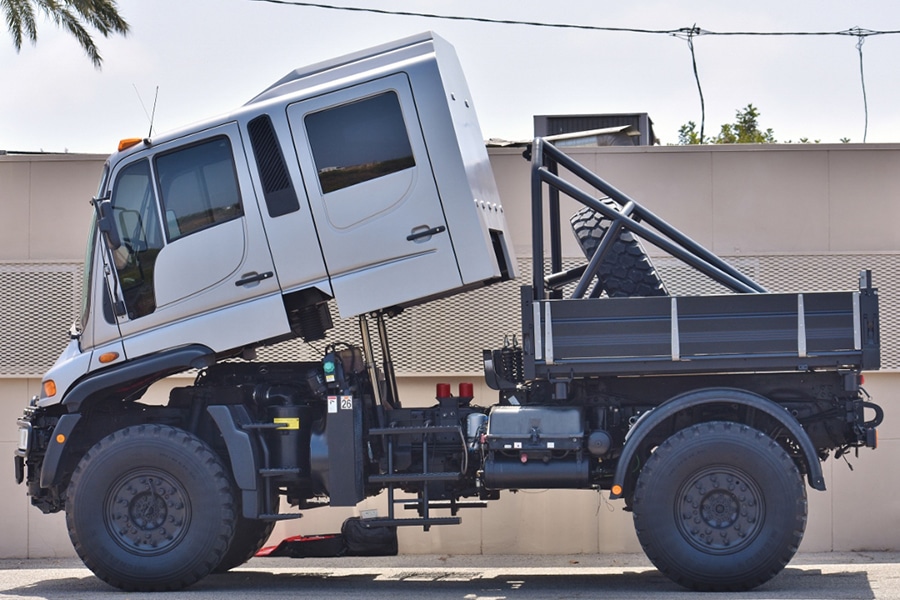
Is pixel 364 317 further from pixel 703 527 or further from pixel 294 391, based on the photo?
pixel 703 527

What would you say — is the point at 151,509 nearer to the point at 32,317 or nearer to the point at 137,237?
the point at 137,237

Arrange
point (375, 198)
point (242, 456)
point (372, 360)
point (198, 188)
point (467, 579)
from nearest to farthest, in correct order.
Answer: point (375, 198), point (242, 456), point (198, 188), point (372, 360), point (467, 579)

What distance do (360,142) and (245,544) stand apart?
12.0 ft

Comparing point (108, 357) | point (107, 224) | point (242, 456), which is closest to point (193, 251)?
point (107, 224)

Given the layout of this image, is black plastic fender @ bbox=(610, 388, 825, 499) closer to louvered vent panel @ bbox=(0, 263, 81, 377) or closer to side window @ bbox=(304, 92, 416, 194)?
side window @ bbox=(304, 92, 416, 194)

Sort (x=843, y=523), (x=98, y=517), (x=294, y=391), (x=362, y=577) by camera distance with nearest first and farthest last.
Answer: (x=98, y=517)
(x=294, y=391)
(x=362, y=577)
(x=843, y=523)

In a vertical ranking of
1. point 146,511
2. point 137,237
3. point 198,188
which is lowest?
point 146,511

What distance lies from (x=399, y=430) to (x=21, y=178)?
587 cm

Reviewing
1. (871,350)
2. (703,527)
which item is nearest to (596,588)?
(703,527)

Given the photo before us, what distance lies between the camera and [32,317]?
12.7m

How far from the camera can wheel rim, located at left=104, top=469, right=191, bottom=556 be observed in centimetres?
921

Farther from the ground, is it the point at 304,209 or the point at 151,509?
the point at 304,209

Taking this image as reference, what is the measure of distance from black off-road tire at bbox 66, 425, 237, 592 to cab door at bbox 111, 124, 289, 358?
824 mm

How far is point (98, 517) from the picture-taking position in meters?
9.22
